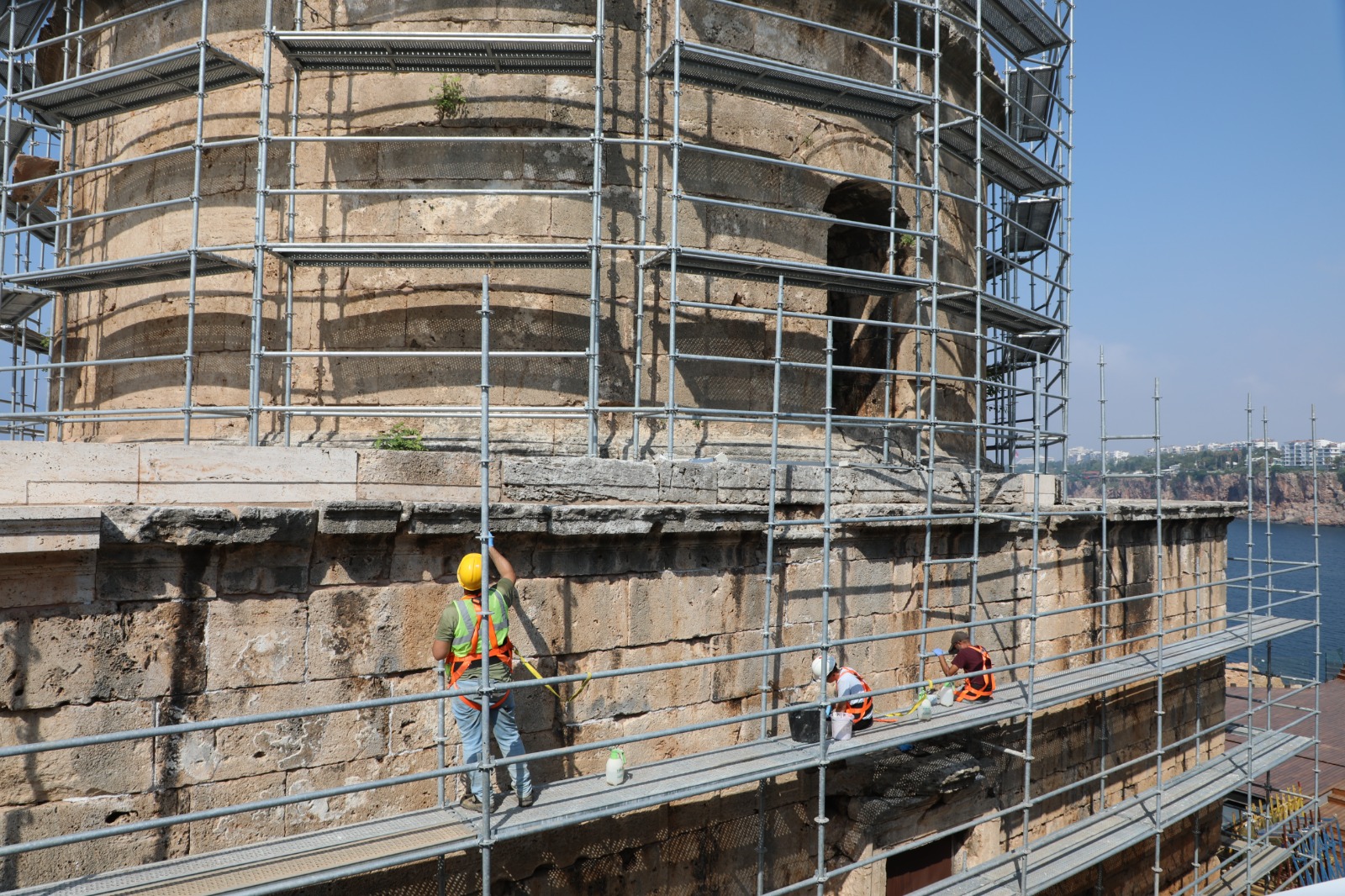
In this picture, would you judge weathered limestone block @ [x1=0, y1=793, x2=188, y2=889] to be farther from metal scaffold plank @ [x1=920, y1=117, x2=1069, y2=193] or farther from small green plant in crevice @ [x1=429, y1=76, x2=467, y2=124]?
metal scaffold plank @ [x1=920, y1=117, x2=1069, y2=193]

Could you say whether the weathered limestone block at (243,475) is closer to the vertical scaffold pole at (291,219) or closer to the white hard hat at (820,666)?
the vertical scaffold pole at (291,219)

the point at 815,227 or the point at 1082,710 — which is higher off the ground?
the point at 815,227

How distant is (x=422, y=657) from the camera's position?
5094 millimetres

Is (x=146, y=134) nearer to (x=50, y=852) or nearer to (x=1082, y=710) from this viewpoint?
(x=50, y=852)

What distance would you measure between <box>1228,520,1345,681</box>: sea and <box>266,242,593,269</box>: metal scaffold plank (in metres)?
9.24

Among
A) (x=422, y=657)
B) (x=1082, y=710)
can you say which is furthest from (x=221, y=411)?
(x=1082, y=710)

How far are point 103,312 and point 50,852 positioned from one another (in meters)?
5.92

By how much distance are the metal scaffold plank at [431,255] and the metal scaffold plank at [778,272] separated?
2.51 feet

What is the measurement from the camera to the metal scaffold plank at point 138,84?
7027 mm

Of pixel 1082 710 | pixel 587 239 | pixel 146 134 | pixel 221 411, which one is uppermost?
pixel 146 134

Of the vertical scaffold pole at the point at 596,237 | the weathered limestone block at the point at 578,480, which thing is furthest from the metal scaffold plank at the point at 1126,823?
the vertical scaffold pole at the point at 596,237

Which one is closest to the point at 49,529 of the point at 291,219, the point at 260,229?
the point at 260,229

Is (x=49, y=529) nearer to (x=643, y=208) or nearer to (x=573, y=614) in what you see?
(x=573, y=614)

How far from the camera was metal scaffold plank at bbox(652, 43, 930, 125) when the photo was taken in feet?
23.6
